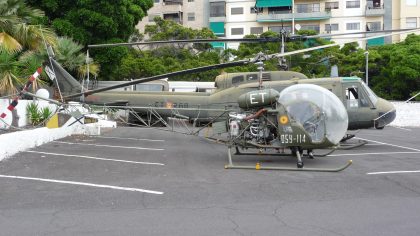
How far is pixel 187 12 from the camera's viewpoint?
66.9 m

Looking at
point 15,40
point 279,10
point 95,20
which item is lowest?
point 15,40

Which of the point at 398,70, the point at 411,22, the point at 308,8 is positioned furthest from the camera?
the point at 308,8

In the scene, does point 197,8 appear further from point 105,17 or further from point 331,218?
point 331,218

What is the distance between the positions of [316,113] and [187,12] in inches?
2279

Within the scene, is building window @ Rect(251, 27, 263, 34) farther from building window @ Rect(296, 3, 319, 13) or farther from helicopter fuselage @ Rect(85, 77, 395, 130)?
helicopter fuselage @ Rect(85, 77, 395, 130)

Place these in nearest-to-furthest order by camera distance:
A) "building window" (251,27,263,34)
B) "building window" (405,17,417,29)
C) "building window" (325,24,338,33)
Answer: "building window" (405,17,417,29) → "building window" (325,24,338,33) → "building window" (251,27,263,34)

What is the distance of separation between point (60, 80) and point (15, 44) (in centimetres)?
227

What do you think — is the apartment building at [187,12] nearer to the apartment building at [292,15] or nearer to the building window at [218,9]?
the apartment building at [292,15]

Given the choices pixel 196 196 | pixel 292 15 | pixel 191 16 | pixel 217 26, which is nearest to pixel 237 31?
pixel 217 26

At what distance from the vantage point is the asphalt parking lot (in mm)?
6359

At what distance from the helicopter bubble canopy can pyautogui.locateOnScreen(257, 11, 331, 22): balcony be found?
52.0m

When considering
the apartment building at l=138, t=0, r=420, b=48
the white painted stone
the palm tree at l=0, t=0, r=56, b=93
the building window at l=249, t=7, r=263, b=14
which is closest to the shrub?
the palm tree at l=0, t=0, r=56, b=93

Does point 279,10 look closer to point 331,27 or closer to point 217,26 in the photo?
point 331,27

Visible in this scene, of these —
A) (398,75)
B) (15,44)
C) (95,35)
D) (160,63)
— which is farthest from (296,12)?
(15,44)
